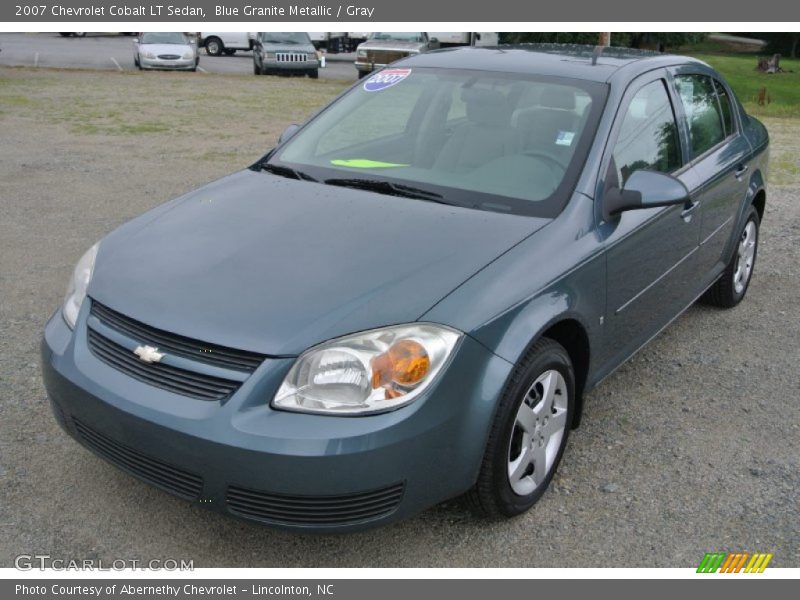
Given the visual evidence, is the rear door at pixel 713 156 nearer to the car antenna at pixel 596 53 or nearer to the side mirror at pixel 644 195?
the car antenna at pixel 596 53

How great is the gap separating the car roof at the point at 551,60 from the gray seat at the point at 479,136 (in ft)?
0.69

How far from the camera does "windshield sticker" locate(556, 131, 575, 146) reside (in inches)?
143

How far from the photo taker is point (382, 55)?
21.4m

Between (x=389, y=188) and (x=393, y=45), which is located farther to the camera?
(x=393, y=45)

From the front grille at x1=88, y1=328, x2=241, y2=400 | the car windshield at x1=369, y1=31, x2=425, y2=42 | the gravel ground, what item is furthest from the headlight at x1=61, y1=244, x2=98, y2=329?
the car windshield at x1=369, y1=31, x2=425, y2=42

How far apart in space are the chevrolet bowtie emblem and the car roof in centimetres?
219

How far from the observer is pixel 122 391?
276cm

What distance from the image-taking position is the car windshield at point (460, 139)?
3.53 metres

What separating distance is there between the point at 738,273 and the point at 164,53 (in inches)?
796

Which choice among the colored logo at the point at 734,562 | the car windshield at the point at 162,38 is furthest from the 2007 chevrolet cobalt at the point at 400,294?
the car windshield at the point at 162,38

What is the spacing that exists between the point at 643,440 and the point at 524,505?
940mm

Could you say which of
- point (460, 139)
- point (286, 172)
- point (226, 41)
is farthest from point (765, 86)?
point (286, 172)

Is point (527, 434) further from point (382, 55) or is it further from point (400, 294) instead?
point (382, 55)

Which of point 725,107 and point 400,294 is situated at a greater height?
point 725,107
